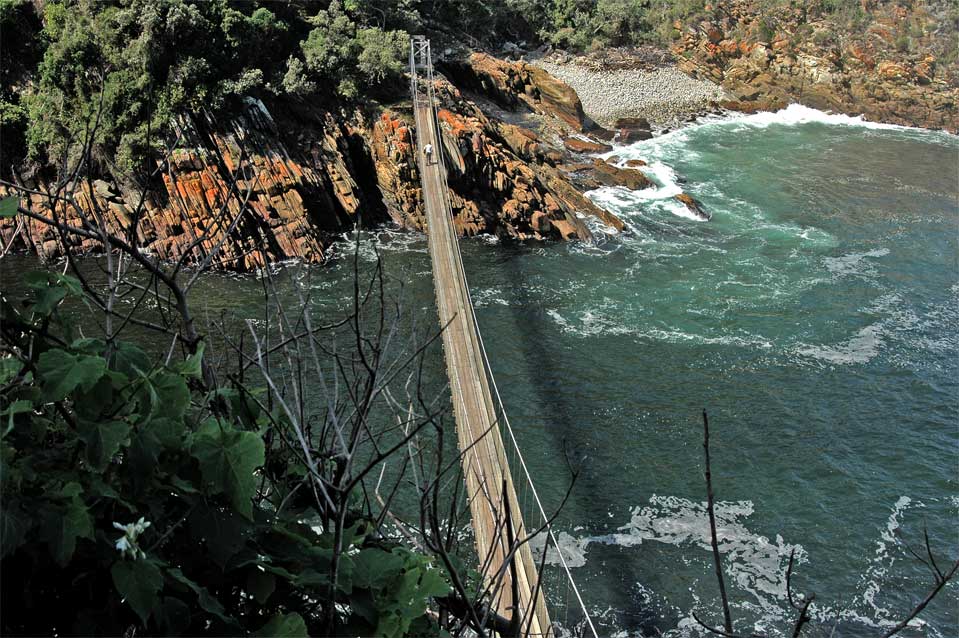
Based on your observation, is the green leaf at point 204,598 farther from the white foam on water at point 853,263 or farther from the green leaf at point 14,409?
the white foam on water at point 853,263

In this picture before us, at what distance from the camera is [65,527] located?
203 cm

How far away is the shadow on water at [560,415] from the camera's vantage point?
933 cm

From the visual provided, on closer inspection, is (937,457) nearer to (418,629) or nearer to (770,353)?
(770,353)

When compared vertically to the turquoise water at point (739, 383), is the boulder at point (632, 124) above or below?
above

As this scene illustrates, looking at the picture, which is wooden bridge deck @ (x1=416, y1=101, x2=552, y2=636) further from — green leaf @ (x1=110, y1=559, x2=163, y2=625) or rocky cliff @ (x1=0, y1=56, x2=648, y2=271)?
rocky cliff @ (x1=0, y1=56, x2=648, y2=271)

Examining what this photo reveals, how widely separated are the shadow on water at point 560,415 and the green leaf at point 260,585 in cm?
656

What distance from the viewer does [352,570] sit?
2.40m

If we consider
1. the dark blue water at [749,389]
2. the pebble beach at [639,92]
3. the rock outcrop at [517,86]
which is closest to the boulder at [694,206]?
the dark blue water at [749,389]

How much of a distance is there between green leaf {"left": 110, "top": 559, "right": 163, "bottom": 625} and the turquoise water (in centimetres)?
355

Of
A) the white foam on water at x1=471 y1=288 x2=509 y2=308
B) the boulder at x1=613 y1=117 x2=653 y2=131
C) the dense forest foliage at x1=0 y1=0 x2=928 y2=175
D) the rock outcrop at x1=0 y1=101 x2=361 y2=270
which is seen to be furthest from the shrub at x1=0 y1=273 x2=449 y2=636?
the boulder at x1=613 y1=117 x2=653 y2=131

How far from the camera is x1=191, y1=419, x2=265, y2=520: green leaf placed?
221 cm

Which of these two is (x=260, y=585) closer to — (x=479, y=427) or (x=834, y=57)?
(x=479, y=427)

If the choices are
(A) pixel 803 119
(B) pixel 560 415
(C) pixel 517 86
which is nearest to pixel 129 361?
(B) pixel 560 415

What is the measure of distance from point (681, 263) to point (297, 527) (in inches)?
642
